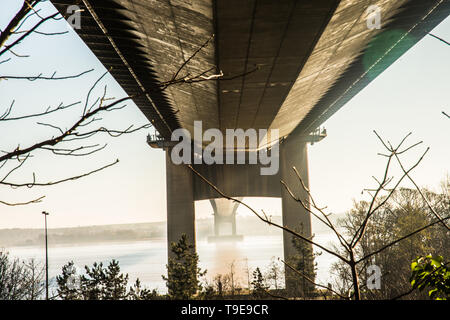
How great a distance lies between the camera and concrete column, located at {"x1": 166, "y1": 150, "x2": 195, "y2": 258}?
39000 millimetres

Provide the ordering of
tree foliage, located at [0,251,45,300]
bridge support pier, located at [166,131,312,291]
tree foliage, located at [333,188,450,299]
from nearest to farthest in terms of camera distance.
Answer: tree foliage, located at [333,188,450,299] < tree foliage, located at [0,251,45,300] < bridge support pier, located at [166,131,312,291]

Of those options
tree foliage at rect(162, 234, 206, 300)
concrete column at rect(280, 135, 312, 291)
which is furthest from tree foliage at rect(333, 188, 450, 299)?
tree foliage at rect(162, 234, 206, 300)

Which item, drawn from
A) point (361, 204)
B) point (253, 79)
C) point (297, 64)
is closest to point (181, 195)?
point (361, 204)

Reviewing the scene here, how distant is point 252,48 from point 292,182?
25.2m

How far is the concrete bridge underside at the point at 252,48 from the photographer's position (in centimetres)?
1214

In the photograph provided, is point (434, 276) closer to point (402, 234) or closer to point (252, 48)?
point (252, 48)

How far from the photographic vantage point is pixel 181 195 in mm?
39406

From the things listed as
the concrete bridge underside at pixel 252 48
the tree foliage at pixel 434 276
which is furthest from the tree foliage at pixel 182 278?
the tree foliage at pixel 434 276

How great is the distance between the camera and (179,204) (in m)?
39.3

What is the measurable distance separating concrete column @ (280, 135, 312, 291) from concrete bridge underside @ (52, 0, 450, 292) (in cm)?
1173

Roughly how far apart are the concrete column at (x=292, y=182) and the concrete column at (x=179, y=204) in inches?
360

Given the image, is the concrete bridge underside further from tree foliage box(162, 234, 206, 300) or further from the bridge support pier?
the bridge support pier

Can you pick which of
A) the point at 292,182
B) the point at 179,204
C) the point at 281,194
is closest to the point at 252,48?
the point at 292,182
